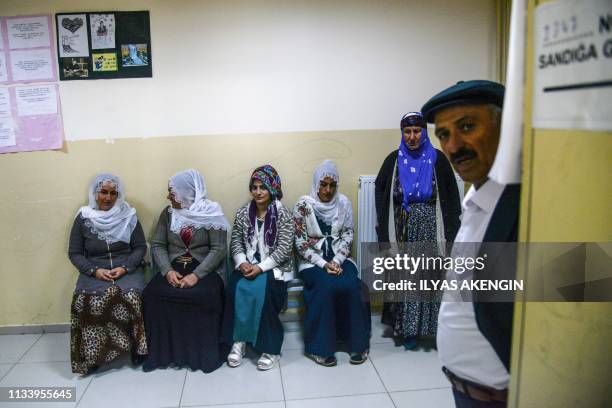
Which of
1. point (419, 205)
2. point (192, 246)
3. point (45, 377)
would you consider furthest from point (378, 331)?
point (45, 377)

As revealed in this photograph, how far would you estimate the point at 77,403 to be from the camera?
248cm

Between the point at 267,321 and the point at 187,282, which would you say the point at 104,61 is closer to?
the point at 187,282

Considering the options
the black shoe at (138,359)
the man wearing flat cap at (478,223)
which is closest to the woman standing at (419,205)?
the black shoe at (138,359)

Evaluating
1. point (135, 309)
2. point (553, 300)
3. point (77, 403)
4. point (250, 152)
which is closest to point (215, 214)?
point (250, 152)

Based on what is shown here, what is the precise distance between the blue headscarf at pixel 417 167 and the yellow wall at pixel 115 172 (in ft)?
1.09

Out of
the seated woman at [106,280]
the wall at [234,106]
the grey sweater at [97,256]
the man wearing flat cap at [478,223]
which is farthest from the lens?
the wall at [234,106]

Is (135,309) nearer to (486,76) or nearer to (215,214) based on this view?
(215,214)

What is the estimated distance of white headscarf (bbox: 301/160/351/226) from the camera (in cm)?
313

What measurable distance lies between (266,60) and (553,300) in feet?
9.18

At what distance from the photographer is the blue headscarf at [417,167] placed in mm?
2998

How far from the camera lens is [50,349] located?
3104 millimetres

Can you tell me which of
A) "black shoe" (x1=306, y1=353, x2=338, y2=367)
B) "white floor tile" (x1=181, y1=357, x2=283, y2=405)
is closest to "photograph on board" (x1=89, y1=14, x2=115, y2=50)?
"white floor tile" (x1=181, y1=357, x2=283, y2=405)

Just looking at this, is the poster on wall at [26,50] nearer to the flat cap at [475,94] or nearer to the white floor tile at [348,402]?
the white floor tile at [348,402]

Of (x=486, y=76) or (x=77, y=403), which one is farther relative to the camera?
(x=486, y=76)
